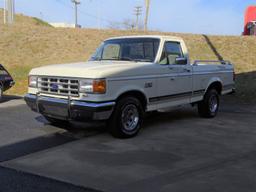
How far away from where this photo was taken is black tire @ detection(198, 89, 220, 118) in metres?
9.92

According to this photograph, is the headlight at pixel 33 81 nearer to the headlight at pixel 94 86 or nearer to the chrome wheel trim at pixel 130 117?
the headlight at pixel 94 86

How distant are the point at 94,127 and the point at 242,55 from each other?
53.3ft

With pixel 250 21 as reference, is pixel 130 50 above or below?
below

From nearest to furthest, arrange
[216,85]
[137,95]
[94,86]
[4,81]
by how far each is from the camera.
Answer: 1. [94,86]
2. [137,95]
3. [216,85]
4. [4,81]

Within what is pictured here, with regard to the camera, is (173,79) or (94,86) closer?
(94,86)

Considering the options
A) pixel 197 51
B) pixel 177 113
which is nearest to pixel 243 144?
pixel 177 113

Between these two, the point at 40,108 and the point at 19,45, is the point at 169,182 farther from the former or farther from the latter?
the point at 19,45

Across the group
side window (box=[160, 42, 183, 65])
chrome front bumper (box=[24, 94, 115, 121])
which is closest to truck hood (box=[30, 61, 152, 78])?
chrome front bumper (box=[24, 94, 115, 121])

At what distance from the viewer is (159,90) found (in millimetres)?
8258

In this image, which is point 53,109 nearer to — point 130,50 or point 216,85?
point 130,50

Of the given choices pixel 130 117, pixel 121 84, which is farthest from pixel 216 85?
pixel 121 84

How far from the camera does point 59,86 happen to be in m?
7.50

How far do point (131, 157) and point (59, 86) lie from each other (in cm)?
207

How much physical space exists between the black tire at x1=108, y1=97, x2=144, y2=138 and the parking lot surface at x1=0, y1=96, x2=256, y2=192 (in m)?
0.17
